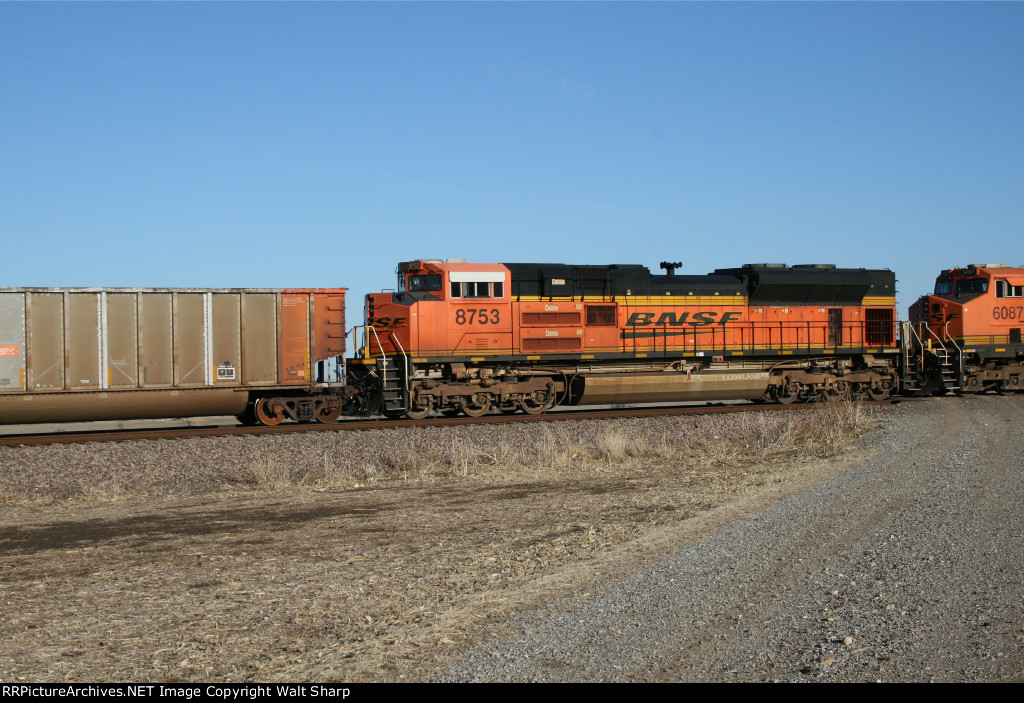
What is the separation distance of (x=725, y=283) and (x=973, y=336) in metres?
8.80

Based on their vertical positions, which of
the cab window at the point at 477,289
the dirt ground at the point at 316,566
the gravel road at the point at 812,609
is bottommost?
the dirt ground at the point at 316,566

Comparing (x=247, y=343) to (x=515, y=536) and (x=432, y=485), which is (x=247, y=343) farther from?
(x=515, y=536)

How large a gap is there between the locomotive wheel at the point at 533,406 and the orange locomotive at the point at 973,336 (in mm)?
11568

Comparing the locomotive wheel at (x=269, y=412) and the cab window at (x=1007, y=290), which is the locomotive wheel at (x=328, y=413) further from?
the cab window at (x=1007, y=290)

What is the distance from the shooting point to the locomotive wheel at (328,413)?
1917cm

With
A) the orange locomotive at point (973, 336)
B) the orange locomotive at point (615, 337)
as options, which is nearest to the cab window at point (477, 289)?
the orange locomotive at point (615, 337)

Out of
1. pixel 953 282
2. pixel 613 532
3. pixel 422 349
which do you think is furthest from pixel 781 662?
pixel 953 282

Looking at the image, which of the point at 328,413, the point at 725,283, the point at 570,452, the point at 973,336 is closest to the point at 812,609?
the point at 570,452

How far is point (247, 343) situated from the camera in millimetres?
18391

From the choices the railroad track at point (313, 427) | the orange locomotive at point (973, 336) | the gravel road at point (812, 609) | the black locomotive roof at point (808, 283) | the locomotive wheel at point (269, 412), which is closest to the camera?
the gravel road at point (812, 609)

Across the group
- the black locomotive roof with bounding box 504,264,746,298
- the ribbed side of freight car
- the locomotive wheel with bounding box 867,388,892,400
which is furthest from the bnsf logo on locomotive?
the ribbed side of freight car

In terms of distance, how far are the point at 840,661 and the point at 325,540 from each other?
540 cm

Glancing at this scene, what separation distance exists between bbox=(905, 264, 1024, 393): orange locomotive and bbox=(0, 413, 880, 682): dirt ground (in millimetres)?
15318

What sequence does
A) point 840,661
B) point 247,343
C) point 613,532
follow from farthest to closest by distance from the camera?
point 247,343
point 613,532
point 840,661
